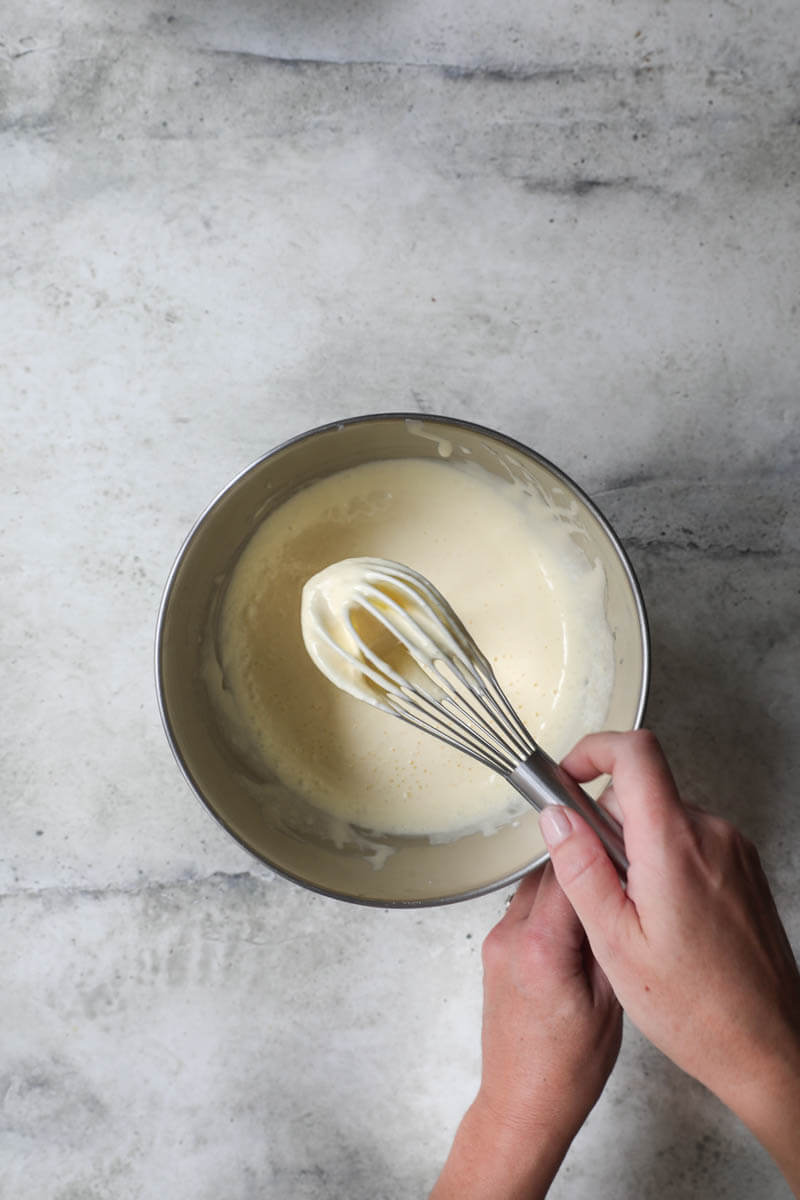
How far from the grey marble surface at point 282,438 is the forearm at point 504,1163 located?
0.08 m

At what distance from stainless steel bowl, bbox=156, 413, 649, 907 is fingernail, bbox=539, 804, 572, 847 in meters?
0.08

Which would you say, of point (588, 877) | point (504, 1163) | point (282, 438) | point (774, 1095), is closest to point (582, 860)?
point (588, 877)

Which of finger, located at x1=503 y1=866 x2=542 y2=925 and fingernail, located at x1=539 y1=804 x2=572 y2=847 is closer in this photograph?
fingernail, located at x1=539 y1=804 x2=572 y2=847

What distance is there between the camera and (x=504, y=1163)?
0.91 m

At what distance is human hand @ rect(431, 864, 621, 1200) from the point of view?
0.88 metres

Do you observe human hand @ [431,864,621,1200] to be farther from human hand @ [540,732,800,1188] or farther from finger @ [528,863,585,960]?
human hand @ [540,732,800,1188]

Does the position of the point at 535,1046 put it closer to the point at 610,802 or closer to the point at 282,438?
the point at 610,802

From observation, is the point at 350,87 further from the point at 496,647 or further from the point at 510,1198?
the point at 510,1198

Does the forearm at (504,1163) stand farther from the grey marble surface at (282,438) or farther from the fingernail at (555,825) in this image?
the fingernail at (555,825)

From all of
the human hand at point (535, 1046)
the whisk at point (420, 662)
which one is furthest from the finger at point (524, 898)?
the whisk at point (420, 662)

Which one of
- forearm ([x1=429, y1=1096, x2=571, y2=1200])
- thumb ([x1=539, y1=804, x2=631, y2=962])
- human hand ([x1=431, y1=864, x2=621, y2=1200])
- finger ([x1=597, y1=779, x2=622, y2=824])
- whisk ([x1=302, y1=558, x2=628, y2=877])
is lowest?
forearm ([x1=429, y1=1096, x2=571, y2=1200])

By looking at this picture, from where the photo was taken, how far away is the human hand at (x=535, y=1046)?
877 mm

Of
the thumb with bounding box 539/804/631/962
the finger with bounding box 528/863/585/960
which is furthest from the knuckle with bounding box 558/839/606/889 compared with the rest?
the finger with bounding box 528/863/585/960

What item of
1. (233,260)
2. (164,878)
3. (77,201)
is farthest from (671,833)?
(77,201)
